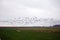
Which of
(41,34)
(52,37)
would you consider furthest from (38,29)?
(52,37)

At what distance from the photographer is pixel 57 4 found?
1.87 meters

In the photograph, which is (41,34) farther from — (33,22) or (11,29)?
(11,29)

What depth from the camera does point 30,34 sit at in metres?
1.87

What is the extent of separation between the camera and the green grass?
6.12 feet

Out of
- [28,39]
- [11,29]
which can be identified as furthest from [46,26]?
[11,29]

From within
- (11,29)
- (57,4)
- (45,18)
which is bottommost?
(11,29)

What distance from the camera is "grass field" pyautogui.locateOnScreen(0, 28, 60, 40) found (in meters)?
1.86

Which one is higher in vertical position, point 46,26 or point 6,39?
point 46,26

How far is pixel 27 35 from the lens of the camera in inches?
73.8

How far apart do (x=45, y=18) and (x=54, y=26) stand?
0.44ft

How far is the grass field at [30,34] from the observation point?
1864mm

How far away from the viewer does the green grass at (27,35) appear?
1.87 metres

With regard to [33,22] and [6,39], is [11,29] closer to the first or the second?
[6,39]

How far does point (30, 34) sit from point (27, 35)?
0.04 meters
